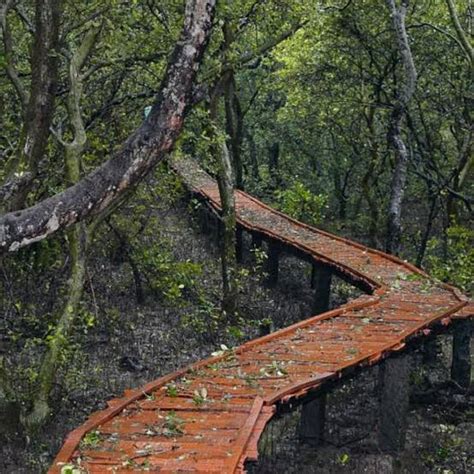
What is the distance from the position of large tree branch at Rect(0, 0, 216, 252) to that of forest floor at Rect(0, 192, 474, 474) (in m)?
4.86

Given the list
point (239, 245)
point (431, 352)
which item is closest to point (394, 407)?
point (431, 352)

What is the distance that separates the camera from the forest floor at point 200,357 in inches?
376

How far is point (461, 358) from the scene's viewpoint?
39.5ft

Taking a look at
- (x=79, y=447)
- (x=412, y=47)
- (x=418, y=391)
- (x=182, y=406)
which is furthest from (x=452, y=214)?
(x=79, y=447)

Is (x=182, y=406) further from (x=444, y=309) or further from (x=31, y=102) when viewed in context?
(x=444, y=309)

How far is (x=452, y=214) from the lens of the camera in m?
15.8

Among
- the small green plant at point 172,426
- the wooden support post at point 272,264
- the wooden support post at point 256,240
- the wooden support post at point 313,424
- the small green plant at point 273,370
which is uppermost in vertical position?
the wooden support post at point 256,240

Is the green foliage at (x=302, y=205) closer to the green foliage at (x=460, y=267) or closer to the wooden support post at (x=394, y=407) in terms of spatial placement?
the green foliage at (x=460, y=267)

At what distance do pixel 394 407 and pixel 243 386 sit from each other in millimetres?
3779

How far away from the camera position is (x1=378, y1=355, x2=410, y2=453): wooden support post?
10109mm

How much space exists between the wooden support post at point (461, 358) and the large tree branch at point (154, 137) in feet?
28.3

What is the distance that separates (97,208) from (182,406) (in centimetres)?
287

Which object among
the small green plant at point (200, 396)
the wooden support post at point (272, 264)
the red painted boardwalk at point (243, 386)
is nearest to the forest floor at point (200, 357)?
the wooden support post at point (272, 264)

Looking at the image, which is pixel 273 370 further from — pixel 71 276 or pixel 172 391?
pixel 71 276
